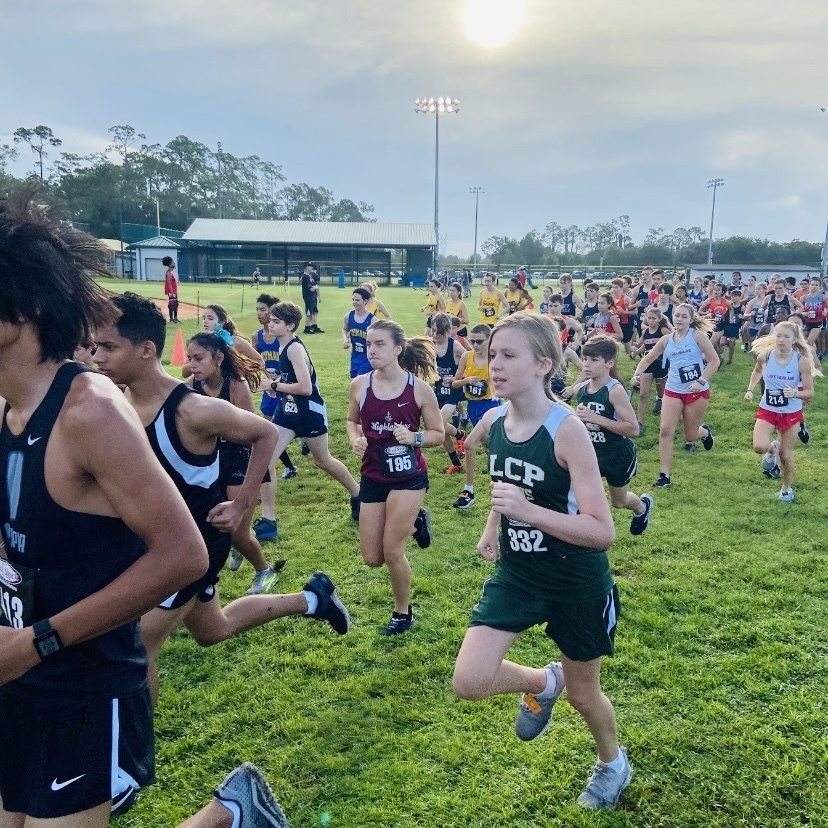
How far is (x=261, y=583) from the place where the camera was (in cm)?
577

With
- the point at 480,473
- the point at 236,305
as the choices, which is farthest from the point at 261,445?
the point at 236,305

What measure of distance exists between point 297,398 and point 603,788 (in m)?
5.01

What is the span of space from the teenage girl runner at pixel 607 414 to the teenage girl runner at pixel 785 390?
255cm

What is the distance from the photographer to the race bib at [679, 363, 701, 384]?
8641 millimetres

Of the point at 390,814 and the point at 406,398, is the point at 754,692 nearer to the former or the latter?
the point at 390,814

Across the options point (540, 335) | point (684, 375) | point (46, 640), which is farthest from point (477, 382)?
point (46, 640)

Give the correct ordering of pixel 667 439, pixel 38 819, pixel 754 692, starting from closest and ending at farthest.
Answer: pixel 38 819 → pixel 754 692 → pixel 667 439

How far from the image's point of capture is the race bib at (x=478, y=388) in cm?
860

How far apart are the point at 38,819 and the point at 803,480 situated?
9.59 meters

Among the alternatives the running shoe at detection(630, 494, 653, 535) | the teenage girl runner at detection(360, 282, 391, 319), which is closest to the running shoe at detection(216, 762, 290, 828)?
the running shoe at detection(630, 494, 653, 535)

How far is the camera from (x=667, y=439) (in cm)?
879

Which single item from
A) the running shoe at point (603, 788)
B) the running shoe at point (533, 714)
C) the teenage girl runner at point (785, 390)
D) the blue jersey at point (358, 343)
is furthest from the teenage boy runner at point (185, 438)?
the blue jersey at point (358, 343)

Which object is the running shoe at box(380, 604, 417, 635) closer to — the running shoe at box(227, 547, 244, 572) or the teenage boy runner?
the teenage boy runner

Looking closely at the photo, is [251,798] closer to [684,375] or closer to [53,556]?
[53,556]
